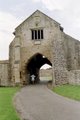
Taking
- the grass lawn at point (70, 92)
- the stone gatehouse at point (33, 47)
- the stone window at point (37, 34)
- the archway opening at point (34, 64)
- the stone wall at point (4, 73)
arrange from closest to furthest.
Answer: the grass lawn at point (70, 92)
the stone gatehouse at point (33, 47)
the stone window at point (37, 34)
the stone wall at point (4, 73)
the archway opening at point (34, 64)

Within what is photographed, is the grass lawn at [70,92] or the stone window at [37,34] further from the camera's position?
the stone window at [37,34]

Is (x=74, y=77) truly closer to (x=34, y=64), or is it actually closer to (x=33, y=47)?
(x=33, y=47)

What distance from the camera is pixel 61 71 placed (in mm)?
43625

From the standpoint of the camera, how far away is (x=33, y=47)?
47.6 meters

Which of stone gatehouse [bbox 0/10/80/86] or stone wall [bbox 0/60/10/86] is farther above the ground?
stone gatehouse [bbox 0/10/80/86]

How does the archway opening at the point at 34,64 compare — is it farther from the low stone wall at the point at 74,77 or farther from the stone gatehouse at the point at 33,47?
the low stone wall at the point at 74,77

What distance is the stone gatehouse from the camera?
4703cm

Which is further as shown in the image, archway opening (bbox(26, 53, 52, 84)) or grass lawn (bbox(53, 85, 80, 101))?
archway opening (bbox(26, 53, 52, 84))

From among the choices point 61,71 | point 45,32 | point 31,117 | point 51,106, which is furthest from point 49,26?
point 31,117

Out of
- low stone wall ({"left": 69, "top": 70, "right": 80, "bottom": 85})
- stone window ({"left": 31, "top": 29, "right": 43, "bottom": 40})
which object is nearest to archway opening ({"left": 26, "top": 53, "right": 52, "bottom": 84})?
stone window ({"left": 31, "top": 29, "right": 43, "bottom": 40})

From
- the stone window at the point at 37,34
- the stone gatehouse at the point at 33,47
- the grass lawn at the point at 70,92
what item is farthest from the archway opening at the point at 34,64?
the grass lawn at the point at 70,92

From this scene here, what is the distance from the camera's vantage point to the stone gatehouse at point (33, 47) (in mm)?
47031

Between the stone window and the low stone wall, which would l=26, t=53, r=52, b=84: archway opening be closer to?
the stone window

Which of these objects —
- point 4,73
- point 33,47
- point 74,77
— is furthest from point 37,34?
point 74,77
